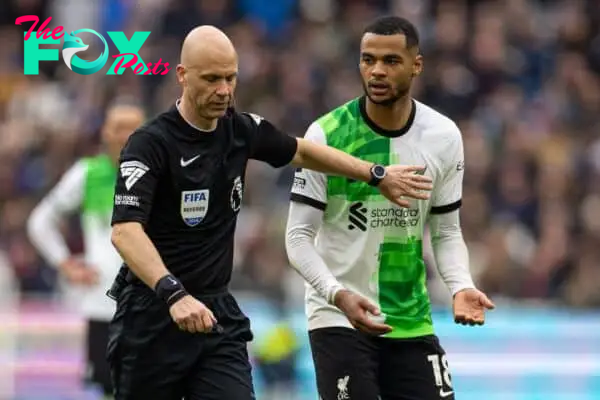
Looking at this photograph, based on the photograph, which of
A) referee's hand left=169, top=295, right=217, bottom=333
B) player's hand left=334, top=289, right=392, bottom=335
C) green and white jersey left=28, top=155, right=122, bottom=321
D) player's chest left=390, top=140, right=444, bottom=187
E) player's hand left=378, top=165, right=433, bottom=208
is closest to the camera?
referee's hand left=169, top=295, right=217, bottom=333

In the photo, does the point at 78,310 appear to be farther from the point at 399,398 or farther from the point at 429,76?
the point at 399,398

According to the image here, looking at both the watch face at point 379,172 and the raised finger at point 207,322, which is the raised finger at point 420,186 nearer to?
the watch face at point 379,172

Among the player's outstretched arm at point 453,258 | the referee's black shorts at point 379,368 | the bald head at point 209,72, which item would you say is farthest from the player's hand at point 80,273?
the bald head at point 209,72

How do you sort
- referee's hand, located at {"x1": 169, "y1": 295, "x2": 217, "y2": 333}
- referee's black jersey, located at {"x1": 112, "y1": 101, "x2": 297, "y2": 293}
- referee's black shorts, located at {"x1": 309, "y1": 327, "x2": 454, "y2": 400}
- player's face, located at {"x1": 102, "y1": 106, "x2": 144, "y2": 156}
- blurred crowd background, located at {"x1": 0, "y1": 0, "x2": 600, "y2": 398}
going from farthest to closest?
blurred crowd background, located at {"x1": 0, "y1": 0, "x2": 600, "y2": 398}, player's face, located at {"x1": 102, "y1": 106, "x2": 144, "y2": 156}, referee's black shorts, located at {"x1": 309, "y1": 327, "x2": 454, "y2": 400}, referee's black jersey, located at {"x1": 112, "y1": 101, "x2": 297, "y2": 293}, referee's hand, located at {"x1": 169, "y1": 295, "x2": 217, "y2": 333}

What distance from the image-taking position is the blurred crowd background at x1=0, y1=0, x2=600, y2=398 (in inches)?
630

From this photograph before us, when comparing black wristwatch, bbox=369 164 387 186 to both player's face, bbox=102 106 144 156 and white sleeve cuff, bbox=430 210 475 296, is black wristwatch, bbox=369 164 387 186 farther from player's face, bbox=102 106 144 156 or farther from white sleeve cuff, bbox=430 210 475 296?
player's face, bbox=102 106 144 156

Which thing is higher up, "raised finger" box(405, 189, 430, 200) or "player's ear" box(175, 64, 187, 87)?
"player's ear" box(175, 64, 187, 87)

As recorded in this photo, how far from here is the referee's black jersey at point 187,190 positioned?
775 cm

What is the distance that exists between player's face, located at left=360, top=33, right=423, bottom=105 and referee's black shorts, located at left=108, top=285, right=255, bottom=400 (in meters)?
1.33

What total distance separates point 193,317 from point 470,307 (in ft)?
5.63

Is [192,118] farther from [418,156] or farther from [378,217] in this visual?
[418,156]

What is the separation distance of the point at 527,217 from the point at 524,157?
0.76 m

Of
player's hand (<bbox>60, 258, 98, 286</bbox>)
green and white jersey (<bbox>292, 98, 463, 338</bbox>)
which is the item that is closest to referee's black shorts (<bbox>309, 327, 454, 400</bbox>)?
green and white jersey (<bbox>292, 98, 463, 338</bbox>)

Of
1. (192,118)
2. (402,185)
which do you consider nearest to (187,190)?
(192,118)
